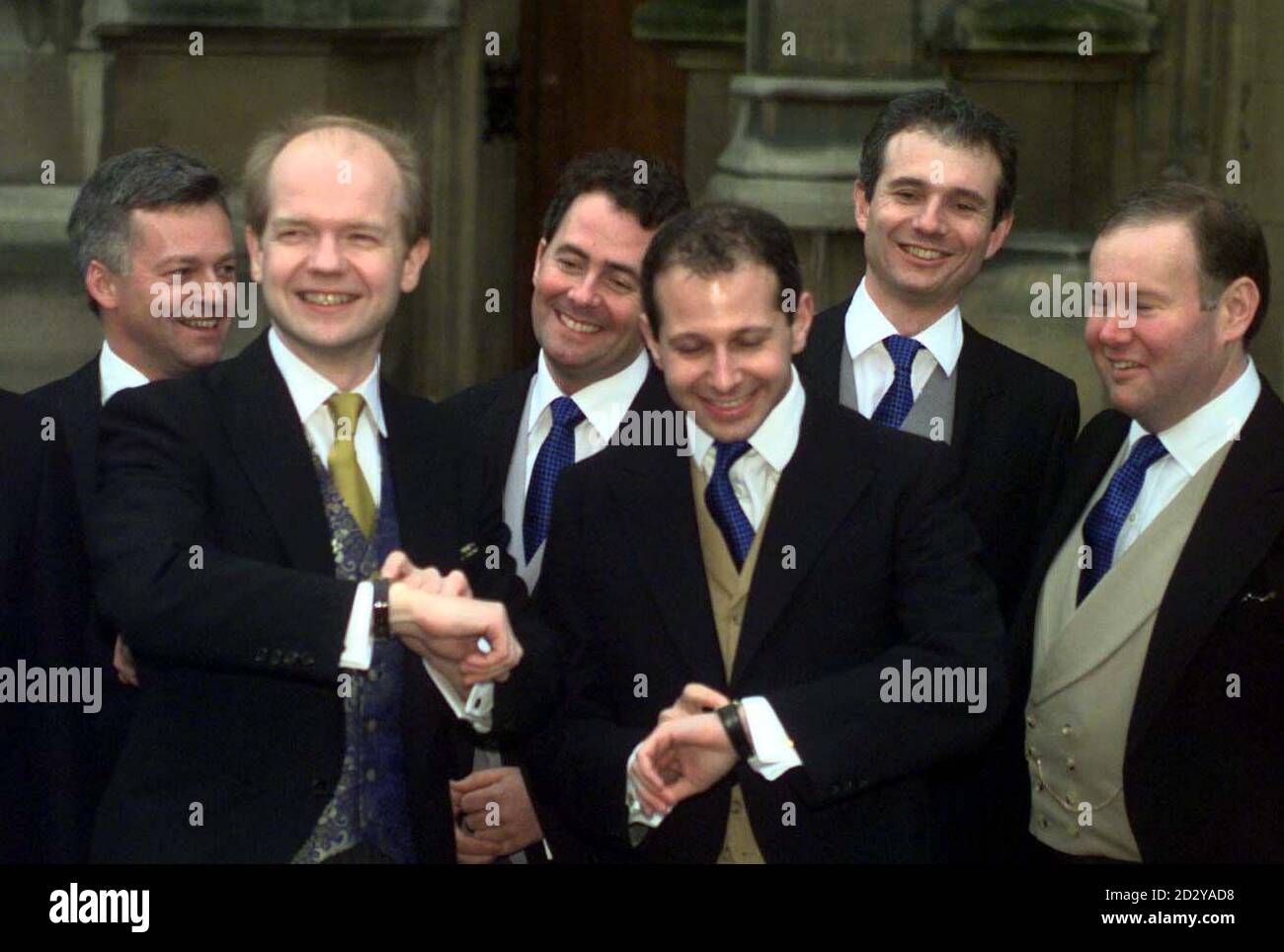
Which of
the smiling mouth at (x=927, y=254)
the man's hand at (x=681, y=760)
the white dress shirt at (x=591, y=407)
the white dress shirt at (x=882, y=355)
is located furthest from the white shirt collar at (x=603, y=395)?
the man's hand at (x=681, y=760)

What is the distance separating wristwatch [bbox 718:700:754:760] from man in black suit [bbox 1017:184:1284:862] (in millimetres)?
840

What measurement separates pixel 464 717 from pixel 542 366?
1.36m

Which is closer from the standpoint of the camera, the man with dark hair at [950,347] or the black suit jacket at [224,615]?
the black suit jacket at [224,615]

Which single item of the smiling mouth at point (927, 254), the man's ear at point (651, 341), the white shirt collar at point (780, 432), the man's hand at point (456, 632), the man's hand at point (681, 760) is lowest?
the man's hand at point (681, 760)

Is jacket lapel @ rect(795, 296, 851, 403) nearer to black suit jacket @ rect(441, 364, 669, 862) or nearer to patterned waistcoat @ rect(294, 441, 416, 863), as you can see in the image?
black suit jacket @ rect(441, 364, 669, 862)

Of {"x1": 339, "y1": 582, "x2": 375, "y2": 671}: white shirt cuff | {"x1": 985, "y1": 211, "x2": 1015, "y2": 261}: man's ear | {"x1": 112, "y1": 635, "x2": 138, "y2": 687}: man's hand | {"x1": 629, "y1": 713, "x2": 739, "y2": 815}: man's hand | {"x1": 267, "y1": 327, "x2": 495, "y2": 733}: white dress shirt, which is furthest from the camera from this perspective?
{"x1": 985, "y1": 211, "x2": 1015, "y2": 261}: man's ear

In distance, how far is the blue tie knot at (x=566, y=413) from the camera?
577cm

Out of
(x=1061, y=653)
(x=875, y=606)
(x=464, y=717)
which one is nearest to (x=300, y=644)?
(x=464, y=717)

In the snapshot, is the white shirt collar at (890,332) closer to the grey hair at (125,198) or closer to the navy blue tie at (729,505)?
the navy blue tie at (729,505)

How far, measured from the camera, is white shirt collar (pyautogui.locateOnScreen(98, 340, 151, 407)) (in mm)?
5739

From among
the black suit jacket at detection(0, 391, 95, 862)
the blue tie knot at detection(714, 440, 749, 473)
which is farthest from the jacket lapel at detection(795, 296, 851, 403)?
the black suit jacket at detection(0, 391, 95, 862)

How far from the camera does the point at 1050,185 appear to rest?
8.81 metres

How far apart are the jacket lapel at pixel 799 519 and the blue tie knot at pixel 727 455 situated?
0.10 m

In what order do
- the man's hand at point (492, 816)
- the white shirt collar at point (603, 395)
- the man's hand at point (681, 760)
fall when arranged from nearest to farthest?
1. the man's hand at point (681, 760)
2. the man's hand at point (492, 816)
3. the white shirt collar at point (603, 395)
